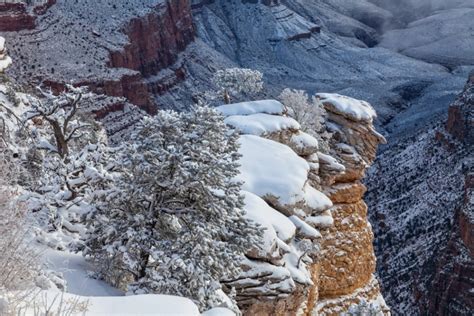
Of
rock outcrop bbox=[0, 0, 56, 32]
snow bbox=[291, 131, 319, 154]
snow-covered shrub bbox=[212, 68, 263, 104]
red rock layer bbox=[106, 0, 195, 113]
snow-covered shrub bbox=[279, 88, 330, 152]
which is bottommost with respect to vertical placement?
red rock layer bbox=[106, 0, 195, 113]

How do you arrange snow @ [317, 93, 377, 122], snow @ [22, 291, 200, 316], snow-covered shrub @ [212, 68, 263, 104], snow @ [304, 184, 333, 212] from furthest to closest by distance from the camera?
1. snow-covered shrub @ [212, 68, 263, 104]
2. snow @ [317, 93, 377, 122]
3. snow @ [304, 184, 333, 212]
4. snow @ [22, 291, 200, 316]

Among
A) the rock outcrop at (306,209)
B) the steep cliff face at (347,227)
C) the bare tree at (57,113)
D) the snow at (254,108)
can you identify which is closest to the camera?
the rock outcrop at (306,209)

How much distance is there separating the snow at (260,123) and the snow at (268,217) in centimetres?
564

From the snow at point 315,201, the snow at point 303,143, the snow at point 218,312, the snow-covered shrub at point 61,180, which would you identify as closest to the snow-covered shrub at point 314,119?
the snow at point 303,143

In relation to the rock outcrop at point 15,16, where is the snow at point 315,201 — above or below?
above

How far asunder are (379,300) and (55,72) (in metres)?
42.5

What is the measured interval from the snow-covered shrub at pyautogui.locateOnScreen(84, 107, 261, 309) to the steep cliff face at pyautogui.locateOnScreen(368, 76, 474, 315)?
36275 millimetres

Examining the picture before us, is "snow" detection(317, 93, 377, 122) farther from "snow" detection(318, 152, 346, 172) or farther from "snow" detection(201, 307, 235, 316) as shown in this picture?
"snow" detection(201, 307, 235, 316)

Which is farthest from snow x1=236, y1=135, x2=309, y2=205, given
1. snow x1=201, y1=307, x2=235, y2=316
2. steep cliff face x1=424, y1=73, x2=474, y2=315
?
steep cliff face x1=424, y1=73, x2=474, y2=315

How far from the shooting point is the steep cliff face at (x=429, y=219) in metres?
47.2

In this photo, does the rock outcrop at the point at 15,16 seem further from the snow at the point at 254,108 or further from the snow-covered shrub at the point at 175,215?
the snow-covered shrub at the point at 175,215

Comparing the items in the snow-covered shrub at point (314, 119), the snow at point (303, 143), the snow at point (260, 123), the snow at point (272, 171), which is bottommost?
the snow-covered shrub at point (314, 119)

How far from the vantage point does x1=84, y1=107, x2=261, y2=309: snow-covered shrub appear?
43.0 feet

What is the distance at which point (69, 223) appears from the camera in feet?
55.8
